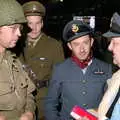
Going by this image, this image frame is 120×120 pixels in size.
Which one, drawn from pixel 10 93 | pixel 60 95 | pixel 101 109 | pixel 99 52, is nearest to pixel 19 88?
pixel 10 93

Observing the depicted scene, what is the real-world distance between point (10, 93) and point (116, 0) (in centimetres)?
381

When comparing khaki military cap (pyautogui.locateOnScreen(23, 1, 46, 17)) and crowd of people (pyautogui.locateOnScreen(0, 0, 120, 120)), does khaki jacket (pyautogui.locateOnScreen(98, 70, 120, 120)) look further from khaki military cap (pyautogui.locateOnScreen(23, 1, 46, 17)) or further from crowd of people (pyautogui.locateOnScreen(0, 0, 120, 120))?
khaki military cap (pyautogui.locateOnScreen(23, 1, 46, 17))

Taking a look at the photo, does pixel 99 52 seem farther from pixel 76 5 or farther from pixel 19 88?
pixel 19 88

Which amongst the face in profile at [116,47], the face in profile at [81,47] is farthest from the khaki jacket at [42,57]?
the face in profile at [116,47]

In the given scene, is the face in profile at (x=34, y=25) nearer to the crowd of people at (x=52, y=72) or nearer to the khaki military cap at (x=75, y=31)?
the crowd of people at (x=52, y=72)

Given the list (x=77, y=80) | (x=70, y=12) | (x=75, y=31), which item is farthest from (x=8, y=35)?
(x=70, y=12)

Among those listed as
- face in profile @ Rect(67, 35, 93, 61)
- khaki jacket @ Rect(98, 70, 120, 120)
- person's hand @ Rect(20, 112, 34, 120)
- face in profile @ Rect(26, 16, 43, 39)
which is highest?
face in profile @ Rect(26, 16, 43, 39)

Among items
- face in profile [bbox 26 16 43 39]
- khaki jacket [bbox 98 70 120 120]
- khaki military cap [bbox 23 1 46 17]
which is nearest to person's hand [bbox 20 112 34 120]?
khaki jacket [bbox 98 70 120 120]

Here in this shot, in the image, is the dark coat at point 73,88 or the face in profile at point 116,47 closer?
the face in profile at point 116,47

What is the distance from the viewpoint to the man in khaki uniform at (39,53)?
4.08 metres

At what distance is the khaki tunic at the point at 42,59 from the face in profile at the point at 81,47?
0.53 m

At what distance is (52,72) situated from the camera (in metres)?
3.81

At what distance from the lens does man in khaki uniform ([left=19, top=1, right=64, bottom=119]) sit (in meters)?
4.08

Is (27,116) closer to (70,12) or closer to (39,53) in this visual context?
(39,53)
